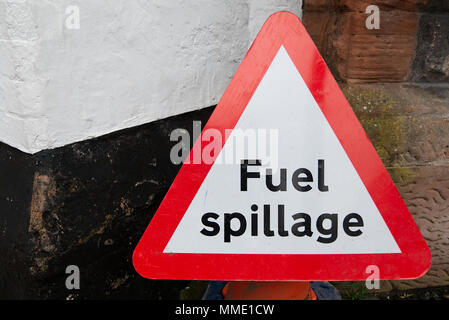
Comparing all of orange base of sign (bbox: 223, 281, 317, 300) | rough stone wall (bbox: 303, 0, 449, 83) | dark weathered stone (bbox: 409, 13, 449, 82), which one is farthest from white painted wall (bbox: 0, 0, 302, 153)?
dark weathered stone (bbox: 409, 13, 449, 82)

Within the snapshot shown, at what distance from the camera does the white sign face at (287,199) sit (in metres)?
1.04

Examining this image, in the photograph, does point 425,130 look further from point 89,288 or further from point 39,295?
point 39,295

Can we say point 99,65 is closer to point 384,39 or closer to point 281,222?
point 281,222

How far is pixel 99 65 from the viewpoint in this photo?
1267mm

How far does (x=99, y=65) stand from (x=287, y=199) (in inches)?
25.7

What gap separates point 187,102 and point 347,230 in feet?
2.46

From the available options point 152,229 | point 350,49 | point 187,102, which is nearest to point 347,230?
point 152,229

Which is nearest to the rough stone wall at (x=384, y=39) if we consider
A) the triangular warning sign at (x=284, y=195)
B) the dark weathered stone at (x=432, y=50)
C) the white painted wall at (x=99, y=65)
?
the dark weathered stone at (x=432, y=50)

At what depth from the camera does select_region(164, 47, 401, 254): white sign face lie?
3.40ft

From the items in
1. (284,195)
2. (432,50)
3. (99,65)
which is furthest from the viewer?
(432,50)

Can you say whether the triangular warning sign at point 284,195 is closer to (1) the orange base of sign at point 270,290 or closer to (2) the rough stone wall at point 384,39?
(1) the orange base of sign at point 270,290

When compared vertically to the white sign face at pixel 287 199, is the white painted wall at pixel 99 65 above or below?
above

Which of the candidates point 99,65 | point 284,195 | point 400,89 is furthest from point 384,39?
point 99,65

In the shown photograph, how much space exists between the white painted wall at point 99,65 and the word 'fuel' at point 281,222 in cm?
50
